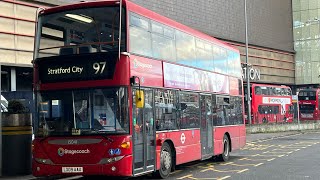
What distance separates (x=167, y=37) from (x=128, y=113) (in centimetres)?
300

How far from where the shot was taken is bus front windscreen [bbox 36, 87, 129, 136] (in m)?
10.0

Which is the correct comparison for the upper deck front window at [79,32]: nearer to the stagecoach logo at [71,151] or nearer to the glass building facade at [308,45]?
the stagecoach logo at [71,151]

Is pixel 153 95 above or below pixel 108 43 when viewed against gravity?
below

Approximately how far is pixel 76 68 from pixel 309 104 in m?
42.3

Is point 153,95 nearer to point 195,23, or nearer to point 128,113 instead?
point 128,113

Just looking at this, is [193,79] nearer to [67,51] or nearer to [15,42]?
[67,51]

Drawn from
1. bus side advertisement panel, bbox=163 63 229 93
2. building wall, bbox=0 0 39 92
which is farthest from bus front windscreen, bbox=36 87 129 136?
building wall, bbox=0 0 39 92

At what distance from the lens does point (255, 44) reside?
58.2m

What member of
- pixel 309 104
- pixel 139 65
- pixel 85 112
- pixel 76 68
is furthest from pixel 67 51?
pixel 309 104

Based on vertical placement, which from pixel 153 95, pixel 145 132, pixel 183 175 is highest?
pixel 153 95

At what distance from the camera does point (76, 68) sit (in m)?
10.4

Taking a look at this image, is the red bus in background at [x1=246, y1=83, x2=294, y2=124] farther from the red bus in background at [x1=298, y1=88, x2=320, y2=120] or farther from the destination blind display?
the destination blind display

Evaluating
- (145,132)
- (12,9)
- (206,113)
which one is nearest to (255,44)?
(12,9)

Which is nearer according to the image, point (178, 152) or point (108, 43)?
point (108, 43)
